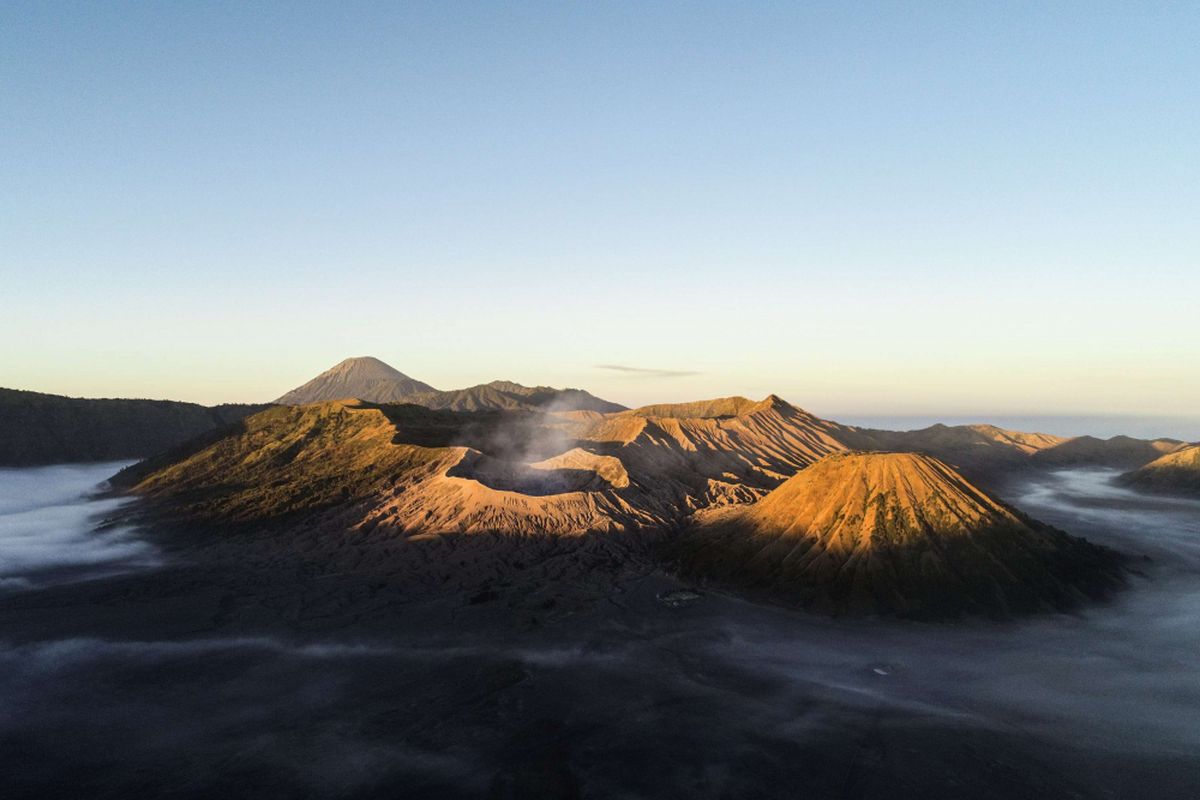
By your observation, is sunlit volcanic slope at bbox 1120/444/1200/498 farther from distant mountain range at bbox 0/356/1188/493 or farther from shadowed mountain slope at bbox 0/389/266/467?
shadowed mountain slope at bbox 0/389/266/467

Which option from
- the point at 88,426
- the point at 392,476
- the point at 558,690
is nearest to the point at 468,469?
the point at 392,476

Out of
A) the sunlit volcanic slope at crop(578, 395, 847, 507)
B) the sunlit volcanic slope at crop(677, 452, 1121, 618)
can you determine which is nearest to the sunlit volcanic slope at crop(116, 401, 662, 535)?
the sunlit volcanic slope at crop(578, 395, 847, 507)

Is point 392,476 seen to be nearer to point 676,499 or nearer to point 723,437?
point 676,499

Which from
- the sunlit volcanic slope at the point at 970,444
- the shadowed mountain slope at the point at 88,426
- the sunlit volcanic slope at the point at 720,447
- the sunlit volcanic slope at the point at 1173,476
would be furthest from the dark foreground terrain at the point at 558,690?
the shadowed mountain slope at the point at 88,426

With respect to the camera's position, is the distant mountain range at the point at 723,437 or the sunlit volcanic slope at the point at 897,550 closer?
the sunlit volcanic slope at the point at 897,550

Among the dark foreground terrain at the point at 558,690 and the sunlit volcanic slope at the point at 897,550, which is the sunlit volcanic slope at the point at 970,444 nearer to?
the sunlit volcanic slope at the point at 897,550

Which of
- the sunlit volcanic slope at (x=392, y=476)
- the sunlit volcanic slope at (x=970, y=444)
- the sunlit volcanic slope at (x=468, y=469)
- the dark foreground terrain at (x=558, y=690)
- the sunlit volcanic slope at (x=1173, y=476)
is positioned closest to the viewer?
the dark foreground terrain at (x=558, y=690)

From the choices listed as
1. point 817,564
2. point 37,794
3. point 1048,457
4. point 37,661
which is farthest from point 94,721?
point 1048,457
